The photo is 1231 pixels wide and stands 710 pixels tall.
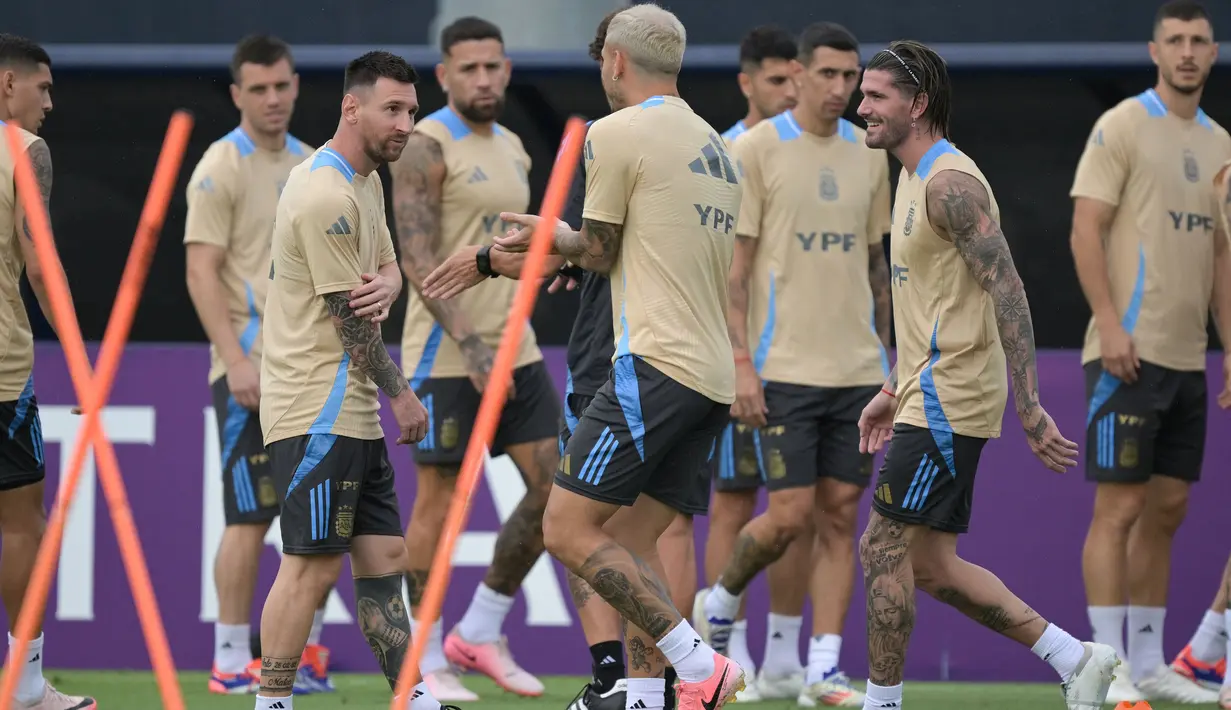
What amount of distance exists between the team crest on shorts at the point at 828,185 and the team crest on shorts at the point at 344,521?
2.68 metres

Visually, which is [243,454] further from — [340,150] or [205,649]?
[340,150]

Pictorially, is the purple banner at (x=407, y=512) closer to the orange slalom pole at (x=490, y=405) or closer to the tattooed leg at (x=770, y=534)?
the tattooed leg at (x=770, y=534)

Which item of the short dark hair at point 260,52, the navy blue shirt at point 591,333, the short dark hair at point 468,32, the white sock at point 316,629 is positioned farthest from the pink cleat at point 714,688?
the short dark hair at point 260,52

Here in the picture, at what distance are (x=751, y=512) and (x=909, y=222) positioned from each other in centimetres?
257

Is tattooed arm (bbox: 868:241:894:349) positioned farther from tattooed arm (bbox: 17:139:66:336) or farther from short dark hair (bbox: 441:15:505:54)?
tattooed arm (bbox: 17:139:66:336)

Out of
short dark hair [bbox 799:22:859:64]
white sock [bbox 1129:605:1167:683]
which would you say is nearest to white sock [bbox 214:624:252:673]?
short dark hair [bbox 799:22:859:64]

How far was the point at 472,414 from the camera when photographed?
24.6 ft

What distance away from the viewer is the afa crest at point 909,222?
221 inches

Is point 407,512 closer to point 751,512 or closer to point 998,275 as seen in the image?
point 751,512

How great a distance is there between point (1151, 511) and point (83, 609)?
15.3 ft

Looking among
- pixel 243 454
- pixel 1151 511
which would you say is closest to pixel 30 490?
pixel 243 454

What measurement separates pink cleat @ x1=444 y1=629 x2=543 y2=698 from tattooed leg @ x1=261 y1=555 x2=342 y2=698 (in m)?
1.79

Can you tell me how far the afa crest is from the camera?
561 cm

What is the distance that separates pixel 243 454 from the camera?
760cm
